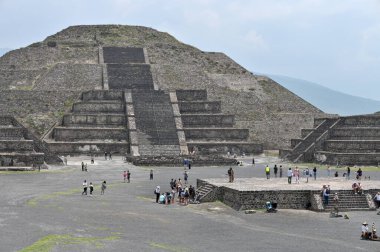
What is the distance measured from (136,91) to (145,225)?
Result: 1747 inches

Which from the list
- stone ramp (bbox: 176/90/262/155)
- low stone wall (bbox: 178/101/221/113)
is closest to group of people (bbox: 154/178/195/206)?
stone ramp (bbox: 176/90/262/155)

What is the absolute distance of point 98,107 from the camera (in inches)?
2426

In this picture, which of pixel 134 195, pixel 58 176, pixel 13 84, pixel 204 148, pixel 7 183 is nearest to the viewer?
pixel 134 195

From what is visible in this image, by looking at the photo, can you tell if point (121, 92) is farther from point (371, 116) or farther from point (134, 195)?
point (134, 195)

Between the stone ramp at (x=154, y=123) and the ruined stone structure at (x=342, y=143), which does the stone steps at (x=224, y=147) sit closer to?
the stone ramp at (x=154, y=123)

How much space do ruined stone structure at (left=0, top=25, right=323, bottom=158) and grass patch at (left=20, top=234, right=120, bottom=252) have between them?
33826 mm

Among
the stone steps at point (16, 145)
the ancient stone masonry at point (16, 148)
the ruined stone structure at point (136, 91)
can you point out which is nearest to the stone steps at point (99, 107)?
the ruined stone structure at point (136, 91)

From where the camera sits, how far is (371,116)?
177ft

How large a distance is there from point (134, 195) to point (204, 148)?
26.3 meters

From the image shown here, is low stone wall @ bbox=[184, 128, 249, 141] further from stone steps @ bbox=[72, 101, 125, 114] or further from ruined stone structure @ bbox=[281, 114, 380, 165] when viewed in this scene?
stone steps @ bbox=[72, 101, 125, 114]

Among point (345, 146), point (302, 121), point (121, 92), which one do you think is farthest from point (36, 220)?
point (302, 121)

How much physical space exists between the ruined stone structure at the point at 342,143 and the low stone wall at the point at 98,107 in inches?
722

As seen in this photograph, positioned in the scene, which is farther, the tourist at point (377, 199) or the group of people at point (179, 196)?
the group of people at point (179, 196)

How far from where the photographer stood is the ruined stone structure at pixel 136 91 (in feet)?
193
